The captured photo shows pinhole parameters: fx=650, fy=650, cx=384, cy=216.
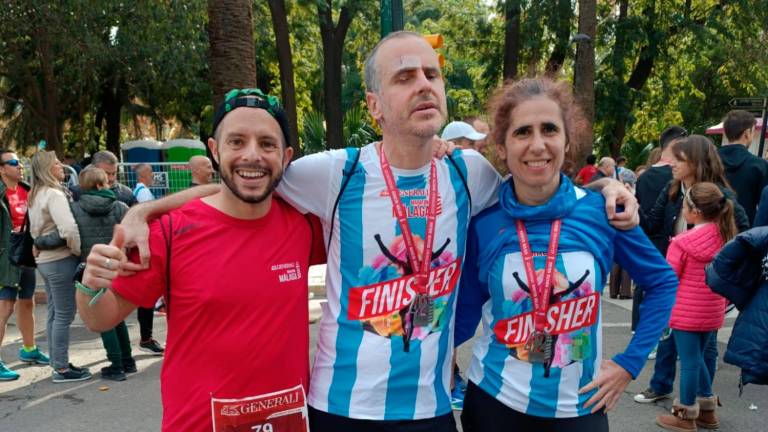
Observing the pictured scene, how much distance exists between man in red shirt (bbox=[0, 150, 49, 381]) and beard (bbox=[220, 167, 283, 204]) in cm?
487

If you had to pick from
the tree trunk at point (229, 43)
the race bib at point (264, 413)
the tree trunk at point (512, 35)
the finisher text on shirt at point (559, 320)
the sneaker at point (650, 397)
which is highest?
the tree trunk at point (512, 35)

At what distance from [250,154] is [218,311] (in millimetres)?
564

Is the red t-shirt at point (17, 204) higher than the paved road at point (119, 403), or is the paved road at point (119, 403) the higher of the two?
the red t-shirt at point (17, 204)

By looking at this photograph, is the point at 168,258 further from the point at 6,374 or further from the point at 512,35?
the point at 512,35

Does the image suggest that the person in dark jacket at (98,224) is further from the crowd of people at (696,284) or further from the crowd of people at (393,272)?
the crowd of people at (696,284)

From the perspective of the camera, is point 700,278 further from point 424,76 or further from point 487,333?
point 424,76

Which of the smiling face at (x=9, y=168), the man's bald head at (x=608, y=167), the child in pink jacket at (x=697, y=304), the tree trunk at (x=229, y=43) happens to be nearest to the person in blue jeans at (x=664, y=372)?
the child in pink jacket at (x=697, y=304)

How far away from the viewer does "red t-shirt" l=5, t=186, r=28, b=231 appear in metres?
6.98

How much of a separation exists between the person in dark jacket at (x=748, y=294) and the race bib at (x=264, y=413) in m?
2.38

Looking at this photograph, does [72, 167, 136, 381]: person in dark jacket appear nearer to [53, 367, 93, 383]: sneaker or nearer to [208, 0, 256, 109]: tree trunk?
[53, 367, 93, 383]: sneaker

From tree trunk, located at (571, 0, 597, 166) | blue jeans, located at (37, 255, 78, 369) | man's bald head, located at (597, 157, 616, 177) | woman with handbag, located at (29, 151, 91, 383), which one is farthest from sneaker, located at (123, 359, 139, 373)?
tree trunk, located at (571, 0, 597, 166)

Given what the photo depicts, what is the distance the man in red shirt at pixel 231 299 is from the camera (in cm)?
227

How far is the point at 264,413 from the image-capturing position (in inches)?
89.9

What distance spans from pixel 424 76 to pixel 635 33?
626 inches
